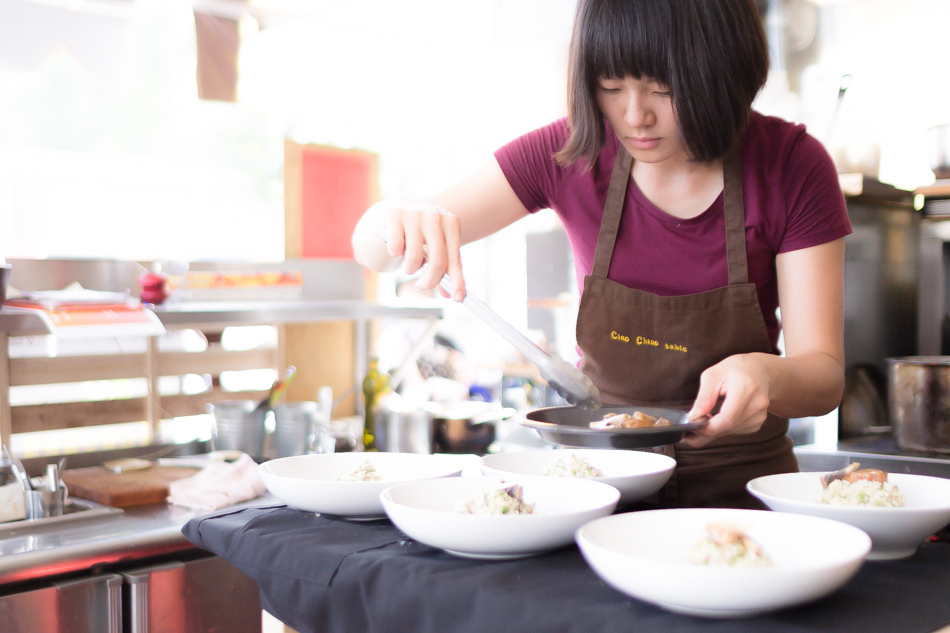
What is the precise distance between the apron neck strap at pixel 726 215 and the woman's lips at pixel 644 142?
0.55ft

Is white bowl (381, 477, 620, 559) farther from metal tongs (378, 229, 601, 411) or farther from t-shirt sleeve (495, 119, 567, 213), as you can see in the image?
t-shirt sleeve (495, 119, 567, 213)

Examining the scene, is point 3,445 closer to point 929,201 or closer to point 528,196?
point 528,196

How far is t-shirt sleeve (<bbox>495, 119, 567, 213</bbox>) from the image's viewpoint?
171cm

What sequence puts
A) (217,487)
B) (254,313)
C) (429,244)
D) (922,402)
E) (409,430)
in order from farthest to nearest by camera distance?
(409,430) → (254,313) → (217,487) → (922,402) → (429,244)

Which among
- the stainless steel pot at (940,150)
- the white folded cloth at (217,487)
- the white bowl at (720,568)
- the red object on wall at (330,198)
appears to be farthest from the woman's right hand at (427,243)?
the red object on wall at (330,198)

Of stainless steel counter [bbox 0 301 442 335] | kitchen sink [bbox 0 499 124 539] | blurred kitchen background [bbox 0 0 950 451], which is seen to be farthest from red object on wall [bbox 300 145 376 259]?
kitchen sink [bbox 0 499 124 539]

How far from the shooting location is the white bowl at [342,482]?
1136 mm

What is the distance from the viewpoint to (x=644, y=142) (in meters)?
1.42

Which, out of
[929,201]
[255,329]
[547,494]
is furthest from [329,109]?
[547,494]

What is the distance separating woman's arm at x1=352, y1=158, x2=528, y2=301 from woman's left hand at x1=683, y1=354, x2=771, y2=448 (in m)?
0.41

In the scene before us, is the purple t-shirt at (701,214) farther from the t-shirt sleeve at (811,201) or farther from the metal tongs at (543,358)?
the metal tongs at (543,358)

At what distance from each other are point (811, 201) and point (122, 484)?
6.03 feet

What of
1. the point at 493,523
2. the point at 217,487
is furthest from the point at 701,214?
the point at 217,487

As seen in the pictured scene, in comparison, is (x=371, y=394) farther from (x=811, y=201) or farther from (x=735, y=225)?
(x=811, y=201)
